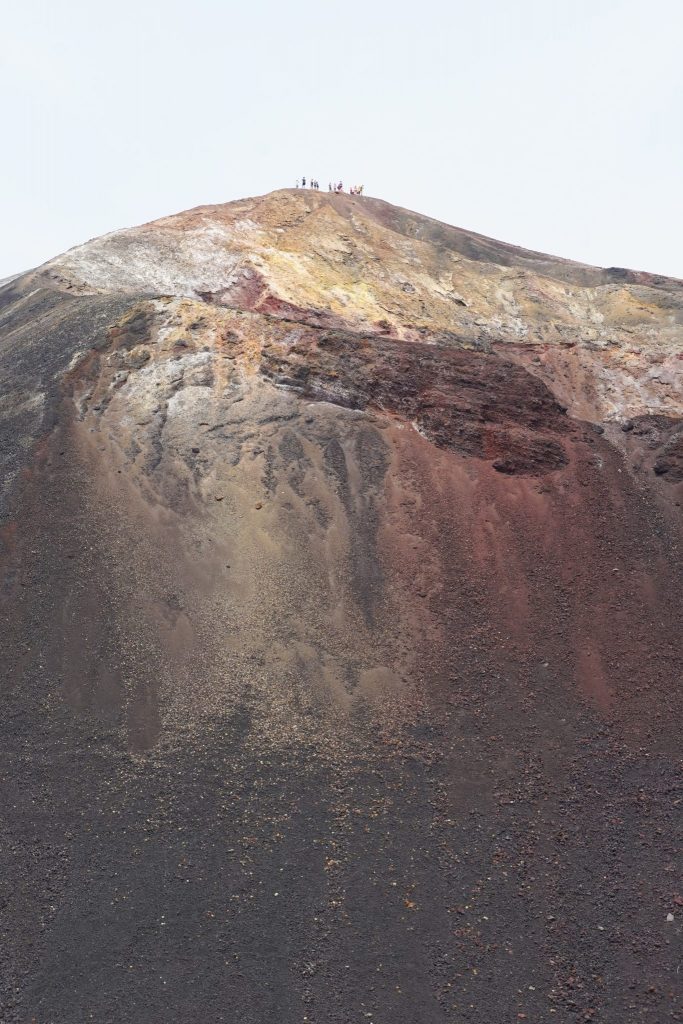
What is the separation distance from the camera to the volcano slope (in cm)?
858

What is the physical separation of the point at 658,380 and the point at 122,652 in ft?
48.4

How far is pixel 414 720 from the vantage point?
10938 mm

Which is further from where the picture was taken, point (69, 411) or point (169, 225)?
point (169, 225)

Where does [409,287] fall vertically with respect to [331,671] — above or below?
above

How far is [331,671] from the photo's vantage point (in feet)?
37.7

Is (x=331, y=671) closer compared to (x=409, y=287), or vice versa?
(x=331, y=671)

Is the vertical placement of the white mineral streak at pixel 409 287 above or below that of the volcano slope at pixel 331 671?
above

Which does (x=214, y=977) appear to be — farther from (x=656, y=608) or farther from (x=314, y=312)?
(x=314, y=312)

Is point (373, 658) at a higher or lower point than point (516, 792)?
higher

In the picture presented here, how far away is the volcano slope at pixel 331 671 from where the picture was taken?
858 cm

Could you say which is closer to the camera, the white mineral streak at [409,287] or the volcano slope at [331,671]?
the volcano slope at [331,671]

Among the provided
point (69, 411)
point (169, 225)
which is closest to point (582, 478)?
point (69, 411)

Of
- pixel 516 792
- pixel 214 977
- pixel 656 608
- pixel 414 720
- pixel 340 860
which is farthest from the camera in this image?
pixel 656 608

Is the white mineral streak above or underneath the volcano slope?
above
